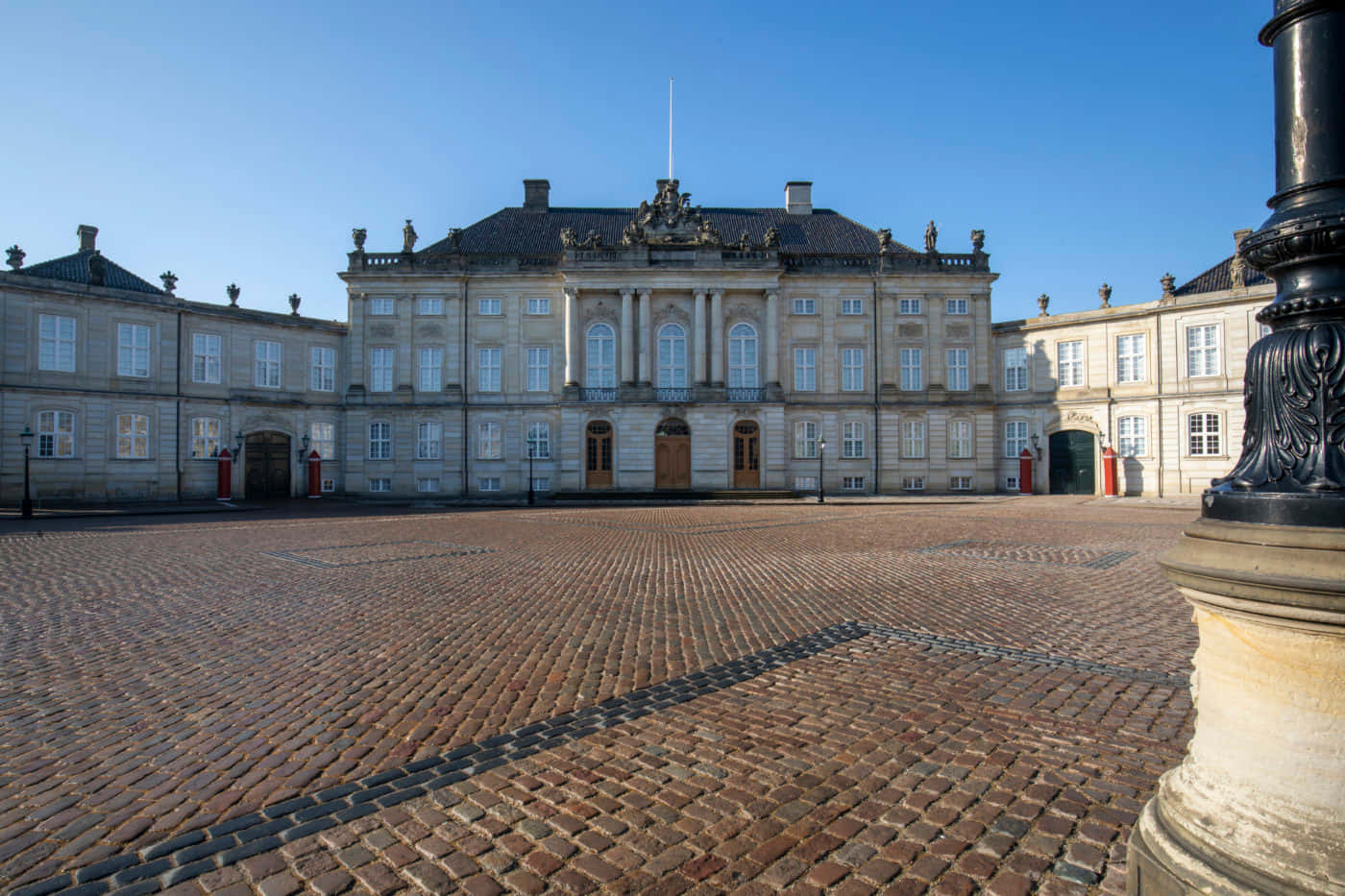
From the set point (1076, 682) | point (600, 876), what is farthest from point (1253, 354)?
point (1076, 682)

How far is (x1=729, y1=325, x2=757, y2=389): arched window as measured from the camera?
37.6 metres

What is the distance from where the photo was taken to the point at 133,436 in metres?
30.8

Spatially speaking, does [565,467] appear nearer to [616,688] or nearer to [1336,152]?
[616,688]

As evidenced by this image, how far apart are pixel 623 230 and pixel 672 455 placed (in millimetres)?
15455

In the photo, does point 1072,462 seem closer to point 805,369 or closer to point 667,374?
point 805,369

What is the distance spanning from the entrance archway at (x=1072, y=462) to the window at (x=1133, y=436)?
4.05 feet

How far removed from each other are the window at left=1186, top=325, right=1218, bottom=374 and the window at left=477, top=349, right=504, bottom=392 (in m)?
33.5

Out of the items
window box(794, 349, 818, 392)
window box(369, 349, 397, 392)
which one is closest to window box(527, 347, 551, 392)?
window box(369, 349, 397, 392)

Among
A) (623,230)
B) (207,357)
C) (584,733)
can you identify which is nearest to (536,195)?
(623,230)

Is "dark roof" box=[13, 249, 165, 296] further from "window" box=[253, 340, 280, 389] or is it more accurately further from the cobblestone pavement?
the cobblestone pavement

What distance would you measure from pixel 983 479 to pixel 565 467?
22.2 metres

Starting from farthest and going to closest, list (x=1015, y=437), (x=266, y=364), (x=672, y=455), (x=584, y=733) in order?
(x=1015, y=437) → (x=672, y=455) → (x=266, y=364) → (x=584, y=733)

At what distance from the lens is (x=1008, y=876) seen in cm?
294

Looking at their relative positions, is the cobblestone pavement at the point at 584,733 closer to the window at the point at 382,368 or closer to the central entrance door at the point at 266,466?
the central entrance door at the point at 266,466
